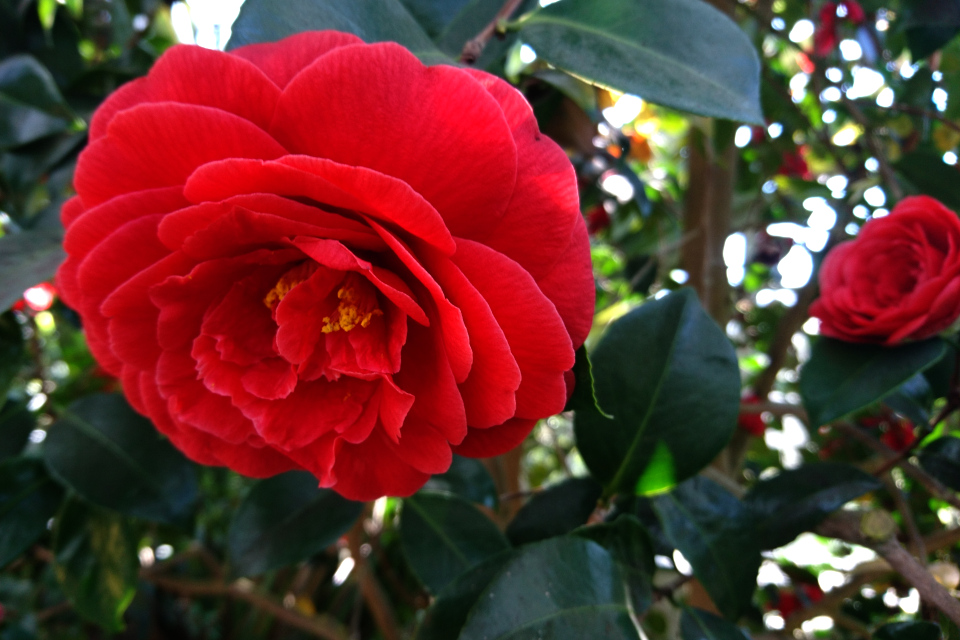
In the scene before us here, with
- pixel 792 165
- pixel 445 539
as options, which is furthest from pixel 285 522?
pixel 792 165

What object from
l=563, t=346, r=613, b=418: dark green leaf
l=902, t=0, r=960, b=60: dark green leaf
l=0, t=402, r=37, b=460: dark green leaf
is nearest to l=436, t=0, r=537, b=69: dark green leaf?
l=563, t=346, r=613, b=418: dark green leaf

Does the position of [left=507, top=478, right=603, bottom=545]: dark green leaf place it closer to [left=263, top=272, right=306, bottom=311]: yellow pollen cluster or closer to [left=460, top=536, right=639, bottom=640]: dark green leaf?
[left=460, top=536, right=639, bottom=640]: dark green leaf

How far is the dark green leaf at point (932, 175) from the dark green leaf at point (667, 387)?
→ 20.0 inches

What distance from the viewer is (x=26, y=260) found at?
0.57m

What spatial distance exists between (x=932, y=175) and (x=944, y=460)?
0.40 meters

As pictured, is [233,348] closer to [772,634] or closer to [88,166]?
[88,166]

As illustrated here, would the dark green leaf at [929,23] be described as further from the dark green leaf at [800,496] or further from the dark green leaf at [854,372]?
the dark green leaf at [800,496]

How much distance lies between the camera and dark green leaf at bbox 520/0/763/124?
44 centimetres

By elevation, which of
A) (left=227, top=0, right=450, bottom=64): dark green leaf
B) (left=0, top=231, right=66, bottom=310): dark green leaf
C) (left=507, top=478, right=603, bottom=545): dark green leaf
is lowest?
(left=507, top=478, right=603, bottom=545): dark green leaf

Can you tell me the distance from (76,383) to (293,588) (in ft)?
2.75

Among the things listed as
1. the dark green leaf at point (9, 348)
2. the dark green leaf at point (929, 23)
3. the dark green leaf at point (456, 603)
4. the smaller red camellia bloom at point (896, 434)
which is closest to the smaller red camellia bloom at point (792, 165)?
the smaller red camellia bloom at point (896, 434)

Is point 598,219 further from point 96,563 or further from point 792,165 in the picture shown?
point 96,563

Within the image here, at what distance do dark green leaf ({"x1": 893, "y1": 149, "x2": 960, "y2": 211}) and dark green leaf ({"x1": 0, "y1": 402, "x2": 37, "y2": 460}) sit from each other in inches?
50.9

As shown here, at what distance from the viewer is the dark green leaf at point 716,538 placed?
538 millimetres
